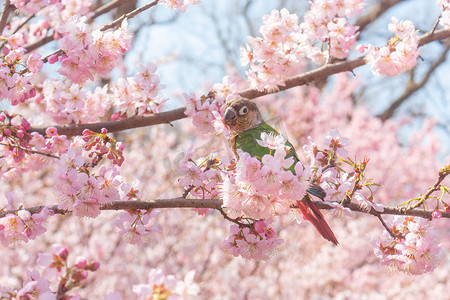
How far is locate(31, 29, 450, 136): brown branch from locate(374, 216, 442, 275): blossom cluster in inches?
46.0

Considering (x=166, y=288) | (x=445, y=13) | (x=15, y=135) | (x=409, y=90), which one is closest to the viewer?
(x=166, y=288)

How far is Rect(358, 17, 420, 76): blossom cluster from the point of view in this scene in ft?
8.64

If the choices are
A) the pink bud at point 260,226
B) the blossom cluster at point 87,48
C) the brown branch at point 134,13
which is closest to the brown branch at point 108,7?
the brown branch at point 134,13

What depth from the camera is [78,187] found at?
1838mm

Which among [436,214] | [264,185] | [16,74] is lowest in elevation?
[436,214]

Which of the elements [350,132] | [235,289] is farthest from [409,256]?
[350,132]

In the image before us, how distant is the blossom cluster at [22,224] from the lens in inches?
75.7

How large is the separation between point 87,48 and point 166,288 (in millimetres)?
1448

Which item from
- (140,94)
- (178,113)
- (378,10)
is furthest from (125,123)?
(378,10)

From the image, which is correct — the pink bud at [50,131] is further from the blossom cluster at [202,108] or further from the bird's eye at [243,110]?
the bird's eye at [243,110]

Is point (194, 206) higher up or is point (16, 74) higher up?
point (16, 74)

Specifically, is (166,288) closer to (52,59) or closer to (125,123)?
(52,59)

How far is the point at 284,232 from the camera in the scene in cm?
808

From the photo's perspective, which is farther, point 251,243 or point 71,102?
point 71,102
